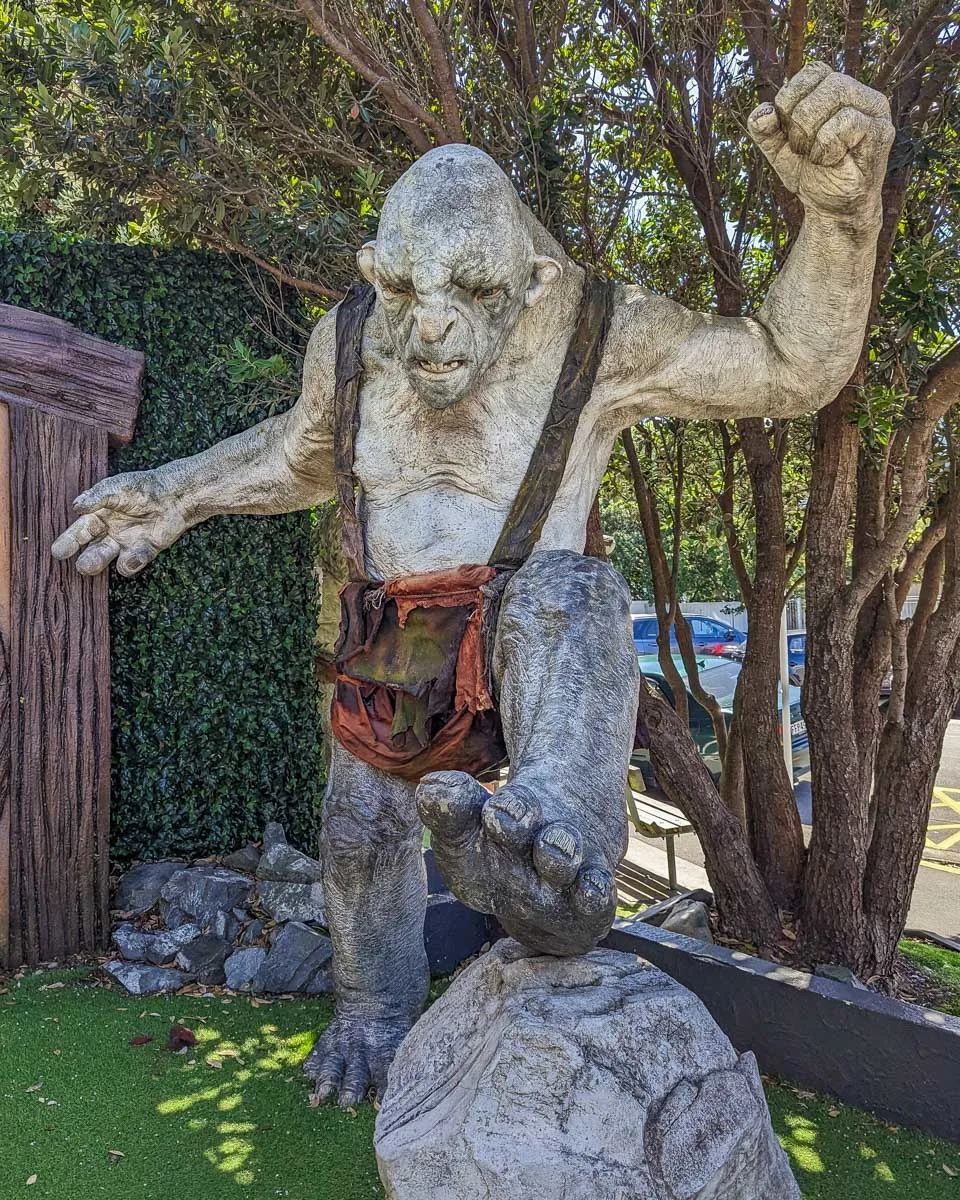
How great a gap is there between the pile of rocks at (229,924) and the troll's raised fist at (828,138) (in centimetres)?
259

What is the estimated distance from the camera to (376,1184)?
2145mm

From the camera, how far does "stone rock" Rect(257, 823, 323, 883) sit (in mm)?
3799

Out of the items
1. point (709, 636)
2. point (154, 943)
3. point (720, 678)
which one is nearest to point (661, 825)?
point (154, 943)

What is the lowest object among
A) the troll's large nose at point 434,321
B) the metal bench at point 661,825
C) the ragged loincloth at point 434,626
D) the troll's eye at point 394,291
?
the metal bench at point 661,825

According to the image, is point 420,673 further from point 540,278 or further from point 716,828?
point 716,828

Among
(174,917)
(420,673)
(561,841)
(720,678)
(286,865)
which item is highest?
(420,673)

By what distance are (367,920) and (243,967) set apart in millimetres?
1027

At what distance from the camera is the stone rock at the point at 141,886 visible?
12.3 ft

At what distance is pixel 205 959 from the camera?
336cm

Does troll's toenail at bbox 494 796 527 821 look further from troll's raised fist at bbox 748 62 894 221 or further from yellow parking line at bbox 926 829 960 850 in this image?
yellow parking line at bbox 926 829 960 850

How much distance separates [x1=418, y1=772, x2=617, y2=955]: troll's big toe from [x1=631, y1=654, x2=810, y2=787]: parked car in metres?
7.41

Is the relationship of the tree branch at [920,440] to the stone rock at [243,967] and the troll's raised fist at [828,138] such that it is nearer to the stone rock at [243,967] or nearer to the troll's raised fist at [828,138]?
the troll's raised fist at [828,138]

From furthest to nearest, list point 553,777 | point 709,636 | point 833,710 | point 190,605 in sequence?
point 709,636
point 190,605
point 833,710
point 553,777

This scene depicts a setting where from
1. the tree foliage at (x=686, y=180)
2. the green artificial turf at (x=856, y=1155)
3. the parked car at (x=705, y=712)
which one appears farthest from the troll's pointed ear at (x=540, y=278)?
the parked car at (x=705, y=712)
